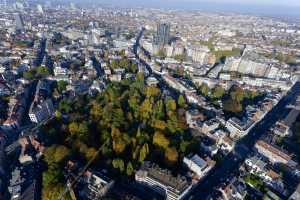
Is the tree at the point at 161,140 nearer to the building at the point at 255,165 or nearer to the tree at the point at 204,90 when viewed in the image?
the building at the point at 255,165

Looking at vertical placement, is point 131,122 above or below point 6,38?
below

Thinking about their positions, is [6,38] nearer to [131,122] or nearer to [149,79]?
[149,79]

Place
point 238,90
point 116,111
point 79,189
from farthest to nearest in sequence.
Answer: point 238,90 → point 116,111 → point 79,189

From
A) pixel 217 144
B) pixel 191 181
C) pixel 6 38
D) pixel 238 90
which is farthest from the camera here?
pixel 6 38

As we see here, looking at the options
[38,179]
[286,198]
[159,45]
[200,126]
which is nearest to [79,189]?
[38,179]

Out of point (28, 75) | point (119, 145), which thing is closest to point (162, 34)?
point (28, 75)

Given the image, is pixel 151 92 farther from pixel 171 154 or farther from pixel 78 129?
pixel 171 154
